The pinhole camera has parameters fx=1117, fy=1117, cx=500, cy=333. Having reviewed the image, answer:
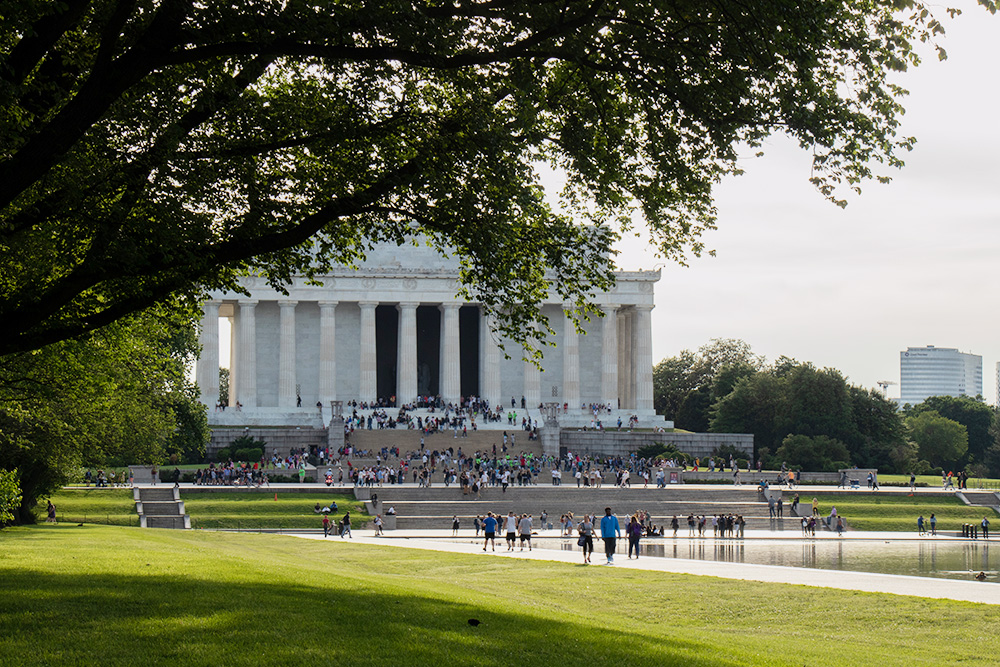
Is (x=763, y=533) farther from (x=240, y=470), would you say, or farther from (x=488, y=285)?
(x=488, y=285)

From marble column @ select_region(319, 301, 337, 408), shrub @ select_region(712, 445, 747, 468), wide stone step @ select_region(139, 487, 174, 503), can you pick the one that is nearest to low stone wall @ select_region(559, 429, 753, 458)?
shrub @ select_region(712, 445, 747, 468)

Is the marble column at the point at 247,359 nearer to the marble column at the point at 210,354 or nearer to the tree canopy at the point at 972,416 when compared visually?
the marble column at the point at 210,354

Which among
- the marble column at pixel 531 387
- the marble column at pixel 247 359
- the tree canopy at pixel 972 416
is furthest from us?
the tree canopy at pixel 972 416

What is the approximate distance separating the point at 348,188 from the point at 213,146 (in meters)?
2.51

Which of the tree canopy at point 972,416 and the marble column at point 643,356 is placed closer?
the marble column at point 643,356

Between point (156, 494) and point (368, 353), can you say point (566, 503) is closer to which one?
point (156, 494)

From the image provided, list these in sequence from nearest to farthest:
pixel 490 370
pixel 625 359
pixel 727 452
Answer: pixel 727 452 → pixel 490 370 → pixel 625 359

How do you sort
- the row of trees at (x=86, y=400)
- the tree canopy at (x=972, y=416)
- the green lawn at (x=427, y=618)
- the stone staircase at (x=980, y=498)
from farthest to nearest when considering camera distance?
the tree canopy at (x=972, y=416) → the stone staircase at (x=980, y=498) → the row of trees at (x=86, y=400) → the green lawn at (x=427, y=618)

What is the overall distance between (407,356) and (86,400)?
71.0 m

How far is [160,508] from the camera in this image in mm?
53094

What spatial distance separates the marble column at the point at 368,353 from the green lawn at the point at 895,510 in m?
45.0

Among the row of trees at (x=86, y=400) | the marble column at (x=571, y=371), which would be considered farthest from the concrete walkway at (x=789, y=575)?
the marble column at (x=571, y=371)

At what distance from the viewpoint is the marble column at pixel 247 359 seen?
98750mm

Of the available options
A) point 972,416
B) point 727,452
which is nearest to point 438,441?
point 727,452
